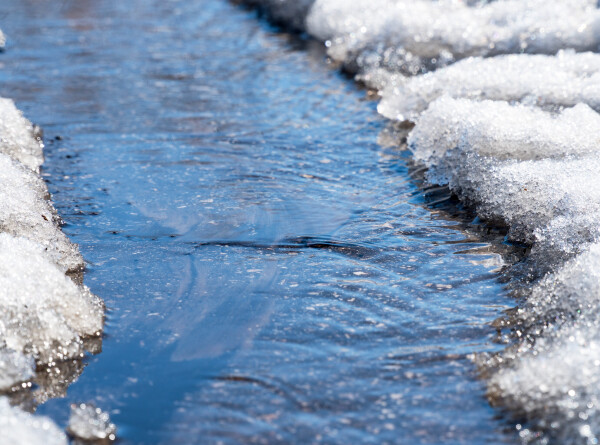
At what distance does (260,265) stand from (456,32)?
400 cm

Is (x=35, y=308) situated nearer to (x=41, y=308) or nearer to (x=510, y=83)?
(x=41, y=308)

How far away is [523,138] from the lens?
12.9 ft

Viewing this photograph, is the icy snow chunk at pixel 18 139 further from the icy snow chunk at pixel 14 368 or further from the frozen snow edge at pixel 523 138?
the frozen snow edge at pixel 523 138

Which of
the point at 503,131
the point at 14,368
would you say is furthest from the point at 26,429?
the point at 503,131

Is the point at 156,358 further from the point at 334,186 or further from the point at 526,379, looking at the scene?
the point at 334,186

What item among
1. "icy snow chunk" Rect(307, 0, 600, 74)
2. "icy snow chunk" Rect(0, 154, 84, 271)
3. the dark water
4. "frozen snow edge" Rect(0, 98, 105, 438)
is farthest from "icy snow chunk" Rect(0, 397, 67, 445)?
"icy snow chunk" Rect(307, 0, 600, 74)

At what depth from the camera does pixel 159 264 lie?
10.6ft

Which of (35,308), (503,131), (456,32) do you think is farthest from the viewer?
(456,32)

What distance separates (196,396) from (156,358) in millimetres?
268

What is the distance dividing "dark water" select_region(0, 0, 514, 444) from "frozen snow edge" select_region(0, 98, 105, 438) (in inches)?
4.5

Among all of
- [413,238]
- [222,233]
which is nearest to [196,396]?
[222,233]

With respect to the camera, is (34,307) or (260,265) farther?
(260,265)

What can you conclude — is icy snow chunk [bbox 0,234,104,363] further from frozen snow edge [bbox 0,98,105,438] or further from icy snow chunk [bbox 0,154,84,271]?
icy snow chunk [bbox 0,154,84,271]

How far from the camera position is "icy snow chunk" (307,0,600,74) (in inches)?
235
